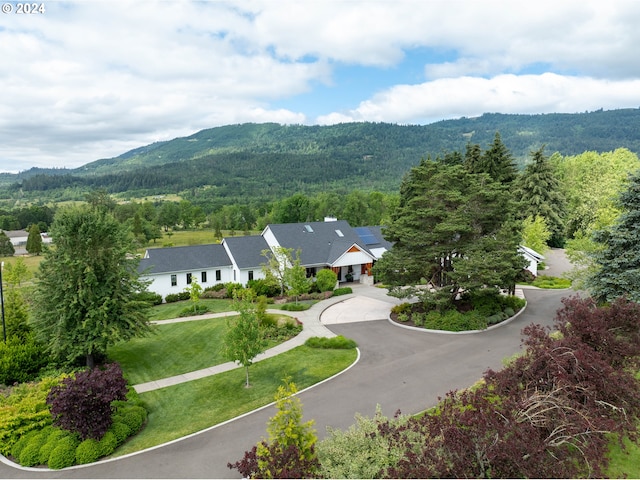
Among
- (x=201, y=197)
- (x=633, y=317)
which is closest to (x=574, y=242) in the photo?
(x=633, y=317)

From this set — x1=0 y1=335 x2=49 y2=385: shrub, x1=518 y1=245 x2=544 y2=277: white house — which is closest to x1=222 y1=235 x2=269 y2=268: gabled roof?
x1=0 y1=335 x2=49 y2=385: shrub

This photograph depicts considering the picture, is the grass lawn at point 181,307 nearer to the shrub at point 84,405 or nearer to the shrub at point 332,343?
the shrub at point 332,343

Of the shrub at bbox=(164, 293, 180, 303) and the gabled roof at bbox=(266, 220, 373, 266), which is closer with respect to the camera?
the shrub at bbox=(164, 293, 180, 303)

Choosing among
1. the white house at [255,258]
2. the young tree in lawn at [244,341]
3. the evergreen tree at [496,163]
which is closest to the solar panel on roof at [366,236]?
the white house at [255,258]

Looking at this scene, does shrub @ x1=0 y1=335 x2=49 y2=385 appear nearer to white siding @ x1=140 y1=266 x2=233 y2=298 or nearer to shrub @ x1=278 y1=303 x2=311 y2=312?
white siding @ x1=140 y1=266 x2=233 y2=298

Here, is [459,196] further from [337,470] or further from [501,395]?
[337,470]

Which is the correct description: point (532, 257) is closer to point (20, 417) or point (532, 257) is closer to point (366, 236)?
point (366, 236)

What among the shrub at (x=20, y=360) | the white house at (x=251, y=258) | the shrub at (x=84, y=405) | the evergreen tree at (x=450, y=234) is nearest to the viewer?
the shrub at (x=84, y=405)
